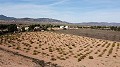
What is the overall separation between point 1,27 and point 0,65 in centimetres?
10194

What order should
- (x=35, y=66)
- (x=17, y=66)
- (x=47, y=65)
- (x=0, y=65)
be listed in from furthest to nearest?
(x=47, y=65) → (x=35, y=66) → (x=17, y=66) → (x=0, y=65)

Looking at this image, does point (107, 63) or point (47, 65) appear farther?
point (107, 63)

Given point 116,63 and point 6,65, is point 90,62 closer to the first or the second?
point 116,63

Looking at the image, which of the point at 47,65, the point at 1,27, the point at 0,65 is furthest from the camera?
the point at 1,27

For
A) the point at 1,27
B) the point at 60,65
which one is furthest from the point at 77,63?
the point at 1,27

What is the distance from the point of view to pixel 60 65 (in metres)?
25.5

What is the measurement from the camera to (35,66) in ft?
76.7

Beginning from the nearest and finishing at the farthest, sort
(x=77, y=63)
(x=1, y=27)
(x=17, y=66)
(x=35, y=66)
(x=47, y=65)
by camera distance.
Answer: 1. (x=17, y=66)
2. (x=35, y=66)
3. (x=47, y=65)
4. (x=77, y=63)
5. (x=1, y=27)

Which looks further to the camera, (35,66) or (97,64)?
(97,64)

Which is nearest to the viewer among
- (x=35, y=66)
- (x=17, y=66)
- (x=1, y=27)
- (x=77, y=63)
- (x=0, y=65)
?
(x=0, y=65)

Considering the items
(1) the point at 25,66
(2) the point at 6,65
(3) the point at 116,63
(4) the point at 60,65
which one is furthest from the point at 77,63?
(2) the point at 6,65

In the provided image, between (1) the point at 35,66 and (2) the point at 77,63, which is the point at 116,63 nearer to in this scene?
(2) the point at 77,63

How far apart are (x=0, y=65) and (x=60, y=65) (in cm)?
767

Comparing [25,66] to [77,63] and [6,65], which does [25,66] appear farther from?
[77,63]
